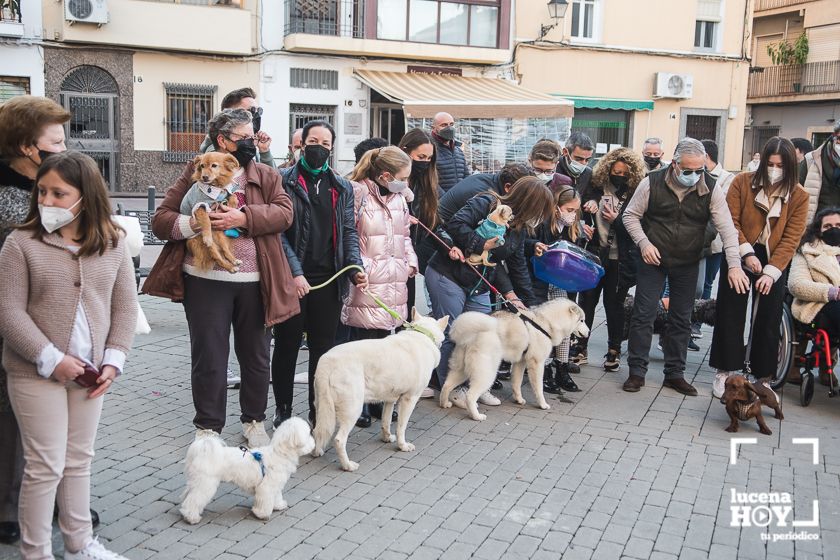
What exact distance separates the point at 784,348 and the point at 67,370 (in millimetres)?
5819

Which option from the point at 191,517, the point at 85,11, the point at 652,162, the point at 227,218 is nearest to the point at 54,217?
the point at 227,218

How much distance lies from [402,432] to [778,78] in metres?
32.6

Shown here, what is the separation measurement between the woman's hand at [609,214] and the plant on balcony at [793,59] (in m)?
28.6

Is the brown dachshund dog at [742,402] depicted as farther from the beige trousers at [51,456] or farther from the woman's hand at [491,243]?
the beige trousers at [51,456]

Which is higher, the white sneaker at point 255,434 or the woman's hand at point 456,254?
the woman's hand at point 456,254

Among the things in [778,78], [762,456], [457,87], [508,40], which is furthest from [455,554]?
[778,78]

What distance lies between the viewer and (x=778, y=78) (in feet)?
109

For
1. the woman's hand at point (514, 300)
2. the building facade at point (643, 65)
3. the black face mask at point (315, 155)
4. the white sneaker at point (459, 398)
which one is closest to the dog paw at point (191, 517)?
the black face mask at point (315, 155)

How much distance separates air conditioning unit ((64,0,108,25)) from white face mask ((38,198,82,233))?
18.8m

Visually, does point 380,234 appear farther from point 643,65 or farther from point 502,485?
point 643,65

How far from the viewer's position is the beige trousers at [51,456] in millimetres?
3525

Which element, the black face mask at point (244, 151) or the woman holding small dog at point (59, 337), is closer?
the woman holding small dog at point (59, 337)

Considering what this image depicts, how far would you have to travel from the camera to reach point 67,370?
351cm

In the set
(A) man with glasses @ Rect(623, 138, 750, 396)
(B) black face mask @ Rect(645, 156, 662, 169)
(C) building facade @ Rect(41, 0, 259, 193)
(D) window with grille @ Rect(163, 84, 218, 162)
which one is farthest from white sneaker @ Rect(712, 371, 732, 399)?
(C) building facade @ Rect(41, 0, 259, 193)
